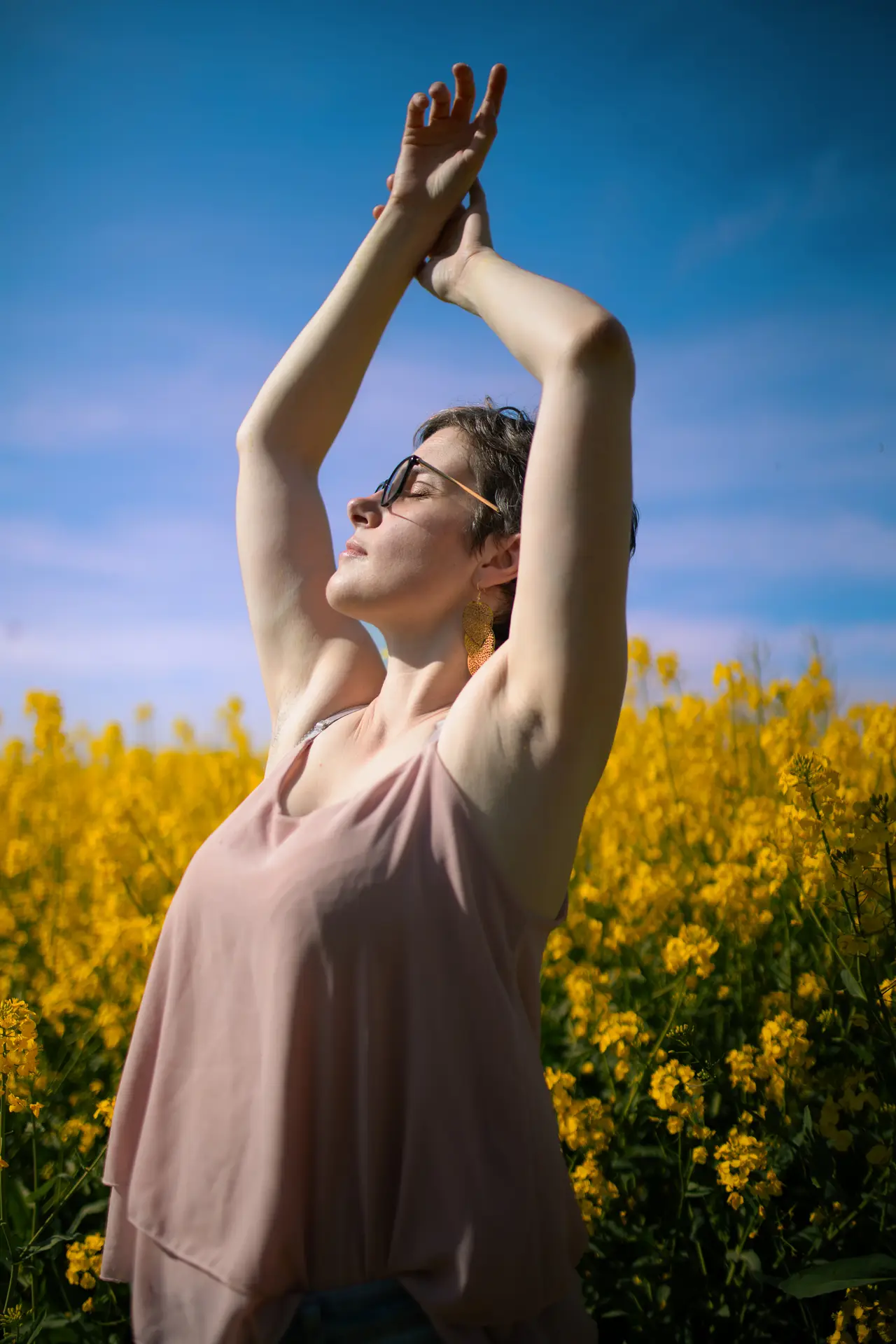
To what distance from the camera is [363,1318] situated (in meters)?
1.13

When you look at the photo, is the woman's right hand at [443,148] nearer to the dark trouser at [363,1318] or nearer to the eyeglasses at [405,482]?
the eyeglasses at [405,482]

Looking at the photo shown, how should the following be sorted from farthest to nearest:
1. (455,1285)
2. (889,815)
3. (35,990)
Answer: (35,990)
(889,815)
(455,1285)

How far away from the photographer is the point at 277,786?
1.43 metres

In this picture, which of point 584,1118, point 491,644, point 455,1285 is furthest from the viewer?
point 584,1118

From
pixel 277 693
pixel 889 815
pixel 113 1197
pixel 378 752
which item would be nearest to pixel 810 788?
pixel 889 815

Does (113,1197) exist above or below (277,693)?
below

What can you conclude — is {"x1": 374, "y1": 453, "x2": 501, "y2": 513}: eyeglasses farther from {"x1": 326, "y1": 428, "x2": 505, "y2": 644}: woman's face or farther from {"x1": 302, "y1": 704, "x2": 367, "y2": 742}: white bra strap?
{"x1": 302, "y1": 704, "x2": 367, "y2": 742}: white bra strap

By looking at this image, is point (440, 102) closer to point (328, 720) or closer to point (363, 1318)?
point (328, 720)

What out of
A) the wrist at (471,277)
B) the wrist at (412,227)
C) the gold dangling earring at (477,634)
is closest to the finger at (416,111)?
the wrist at (412,227)

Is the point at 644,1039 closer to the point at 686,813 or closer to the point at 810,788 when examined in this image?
the point at 810,788

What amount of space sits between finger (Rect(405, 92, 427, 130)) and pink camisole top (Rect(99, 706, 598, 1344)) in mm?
975

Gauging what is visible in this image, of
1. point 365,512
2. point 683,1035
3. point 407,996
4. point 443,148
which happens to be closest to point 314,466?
point 365,512

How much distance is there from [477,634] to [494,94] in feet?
2.70

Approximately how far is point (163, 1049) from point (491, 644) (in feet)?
2.30
